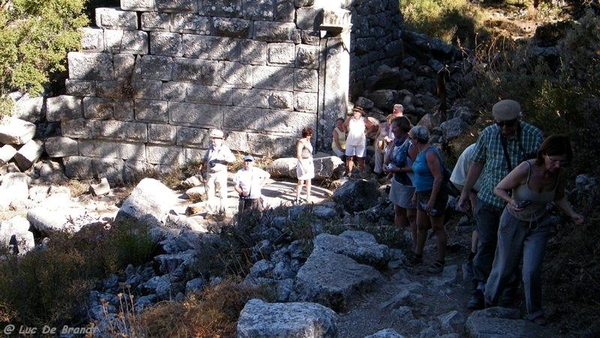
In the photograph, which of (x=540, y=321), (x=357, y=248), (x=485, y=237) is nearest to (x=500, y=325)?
(x=540, y=321)

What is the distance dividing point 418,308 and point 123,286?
2.87 meters

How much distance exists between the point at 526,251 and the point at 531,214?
0.28 meters

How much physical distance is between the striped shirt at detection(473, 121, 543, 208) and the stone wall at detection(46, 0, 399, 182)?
645 centimetres

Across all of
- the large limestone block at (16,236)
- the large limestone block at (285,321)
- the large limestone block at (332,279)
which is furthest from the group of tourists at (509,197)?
the large limestone block at (16,236)

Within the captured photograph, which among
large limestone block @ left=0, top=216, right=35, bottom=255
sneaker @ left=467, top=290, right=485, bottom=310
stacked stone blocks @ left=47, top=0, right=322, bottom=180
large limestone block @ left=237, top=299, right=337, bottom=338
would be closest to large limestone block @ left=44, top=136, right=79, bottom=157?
stacked stone blocks @ left=47, top=0, right=322, bottom=180

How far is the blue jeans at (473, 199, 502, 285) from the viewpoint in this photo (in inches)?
239

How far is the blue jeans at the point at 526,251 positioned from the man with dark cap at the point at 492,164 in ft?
0.90

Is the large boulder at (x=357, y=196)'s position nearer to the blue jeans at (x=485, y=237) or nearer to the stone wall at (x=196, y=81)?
the stone wall at (x=196, y=81)

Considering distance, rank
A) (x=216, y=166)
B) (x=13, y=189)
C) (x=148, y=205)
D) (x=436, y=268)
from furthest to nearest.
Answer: (x=13, y=189), (x=216, y=166), (x=148, y=205), (x=436, y=268)

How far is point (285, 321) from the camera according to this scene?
4828 millimetres

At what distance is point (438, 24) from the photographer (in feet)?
61.0

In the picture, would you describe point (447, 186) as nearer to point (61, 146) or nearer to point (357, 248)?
point (357, 248)

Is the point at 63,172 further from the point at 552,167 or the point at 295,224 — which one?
the point at 552,167

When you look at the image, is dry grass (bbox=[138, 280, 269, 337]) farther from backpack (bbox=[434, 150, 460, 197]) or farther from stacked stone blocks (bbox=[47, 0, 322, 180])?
stacked stone blocks (bbox=[47, 0, 322, 180])
